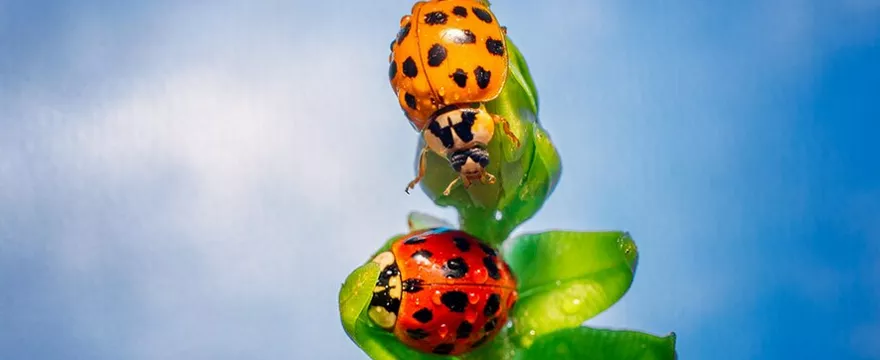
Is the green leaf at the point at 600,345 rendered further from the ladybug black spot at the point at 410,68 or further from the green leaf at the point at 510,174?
the ladybug black spot at the point at 410,68

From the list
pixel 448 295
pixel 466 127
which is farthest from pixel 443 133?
pixel 448 295

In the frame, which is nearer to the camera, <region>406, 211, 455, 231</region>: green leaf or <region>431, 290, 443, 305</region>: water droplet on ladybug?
<region>431, 290, 443, 305</region>: water droplet on ladybug

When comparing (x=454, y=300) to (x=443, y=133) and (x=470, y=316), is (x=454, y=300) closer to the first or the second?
(x=470, y=316)

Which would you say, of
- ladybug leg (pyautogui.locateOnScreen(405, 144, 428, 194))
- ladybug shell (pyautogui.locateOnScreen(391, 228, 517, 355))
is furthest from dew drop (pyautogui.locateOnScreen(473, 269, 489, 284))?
ladybug leg (pyautogui.locateOnScreen(405, 144, 428, 194))

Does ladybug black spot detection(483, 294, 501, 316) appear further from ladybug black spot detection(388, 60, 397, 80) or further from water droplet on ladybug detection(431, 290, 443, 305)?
ladybug black spot detection(388, 60, 397, 80)

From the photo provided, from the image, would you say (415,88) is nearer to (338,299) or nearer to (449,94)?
(449,94)

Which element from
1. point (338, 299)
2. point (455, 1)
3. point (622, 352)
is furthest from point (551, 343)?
point (455, 1)
